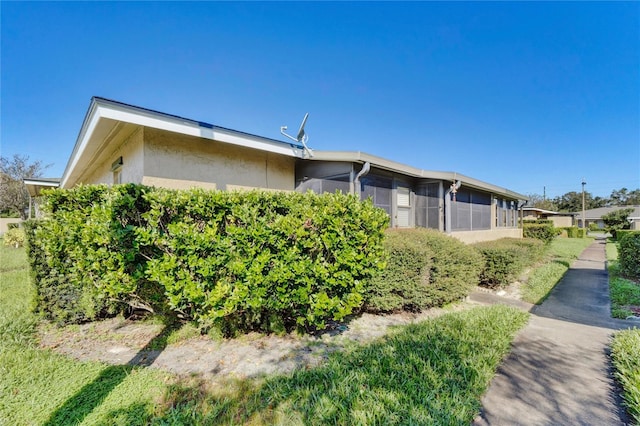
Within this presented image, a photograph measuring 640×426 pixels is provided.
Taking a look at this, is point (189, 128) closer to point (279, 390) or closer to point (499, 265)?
point (279, 390)

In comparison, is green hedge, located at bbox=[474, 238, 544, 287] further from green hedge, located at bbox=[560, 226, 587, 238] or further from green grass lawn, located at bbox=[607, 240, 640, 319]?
green hedge, located at bbox=[560, 226, 587, 238]

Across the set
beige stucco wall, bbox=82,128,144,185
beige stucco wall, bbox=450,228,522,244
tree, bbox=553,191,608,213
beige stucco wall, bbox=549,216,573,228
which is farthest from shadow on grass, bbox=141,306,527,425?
tree, bbox=553,191,608,213

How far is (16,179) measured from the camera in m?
24.3

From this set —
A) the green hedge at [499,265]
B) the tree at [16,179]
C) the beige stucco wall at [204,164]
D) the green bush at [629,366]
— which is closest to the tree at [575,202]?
the green hedge at [499,265]

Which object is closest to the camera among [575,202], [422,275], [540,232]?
[422,275]

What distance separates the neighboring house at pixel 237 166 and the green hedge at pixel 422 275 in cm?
244

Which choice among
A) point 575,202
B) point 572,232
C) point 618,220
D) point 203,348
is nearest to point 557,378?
point 203,348

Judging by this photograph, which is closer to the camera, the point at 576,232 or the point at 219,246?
the point at 219,246

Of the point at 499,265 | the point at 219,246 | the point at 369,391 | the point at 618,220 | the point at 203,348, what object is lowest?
the point at 203,348

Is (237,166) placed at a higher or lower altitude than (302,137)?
lower

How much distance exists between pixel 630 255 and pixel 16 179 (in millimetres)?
43166

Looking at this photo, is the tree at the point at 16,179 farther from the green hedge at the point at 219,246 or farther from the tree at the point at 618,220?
the tree at the point at 618,220

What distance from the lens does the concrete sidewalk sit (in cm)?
223

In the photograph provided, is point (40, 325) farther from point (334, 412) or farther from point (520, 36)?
point (520, 36)
